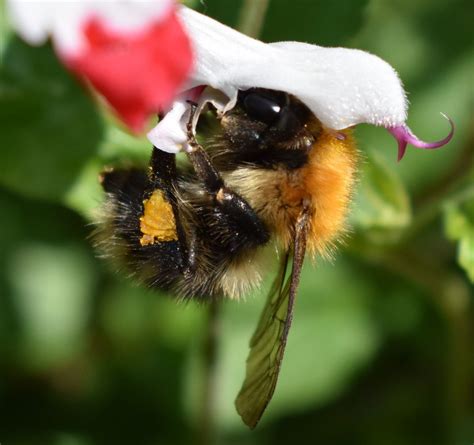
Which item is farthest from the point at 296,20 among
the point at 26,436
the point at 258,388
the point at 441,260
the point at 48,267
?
the point at 26,436

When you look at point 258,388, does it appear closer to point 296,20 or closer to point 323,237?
point 323,237

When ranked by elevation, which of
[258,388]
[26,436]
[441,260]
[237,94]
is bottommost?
[26,436]

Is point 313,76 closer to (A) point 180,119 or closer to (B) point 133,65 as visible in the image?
(A) point 180,119

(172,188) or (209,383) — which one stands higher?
(172,188)

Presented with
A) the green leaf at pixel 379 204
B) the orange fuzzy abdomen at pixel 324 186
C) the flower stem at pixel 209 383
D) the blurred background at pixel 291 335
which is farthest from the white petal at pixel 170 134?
the blurred background at pixel 291 335

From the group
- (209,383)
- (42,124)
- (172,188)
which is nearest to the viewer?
(172,188)

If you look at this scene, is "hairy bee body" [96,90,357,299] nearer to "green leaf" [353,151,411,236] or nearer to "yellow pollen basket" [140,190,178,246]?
"yellow pollen basket" [140,190,178,246]

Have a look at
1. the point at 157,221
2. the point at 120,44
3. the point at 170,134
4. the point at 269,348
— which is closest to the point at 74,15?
the point at 120,44

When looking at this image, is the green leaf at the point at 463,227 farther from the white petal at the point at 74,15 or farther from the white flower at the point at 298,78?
the white petal at the point at 74,15

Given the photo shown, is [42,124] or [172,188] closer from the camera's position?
[172,188]
